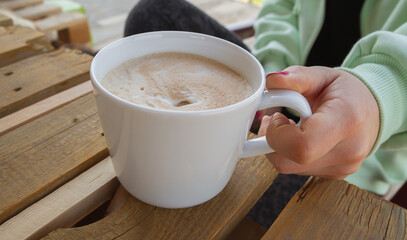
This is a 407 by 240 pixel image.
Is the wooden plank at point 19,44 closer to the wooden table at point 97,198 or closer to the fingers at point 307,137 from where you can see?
the wooden table at point 97,198

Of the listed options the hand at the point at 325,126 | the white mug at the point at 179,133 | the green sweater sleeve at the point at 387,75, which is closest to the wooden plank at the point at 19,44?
the white mug at the point at 179,133

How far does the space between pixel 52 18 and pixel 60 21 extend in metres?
0.05

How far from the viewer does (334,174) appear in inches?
19.1

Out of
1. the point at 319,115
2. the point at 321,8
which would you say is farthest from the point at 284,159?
the point at 321,8

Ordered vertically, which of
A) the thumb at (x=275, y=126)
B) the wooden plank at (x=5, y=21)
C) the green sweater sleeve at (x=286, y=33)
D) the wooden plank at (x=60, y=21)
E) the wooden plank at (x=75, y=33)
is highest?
the thumb at (x=275, y=126)

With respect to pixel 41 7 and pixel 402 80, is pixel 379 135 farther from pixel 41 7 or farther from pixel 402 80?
pixel 41 7

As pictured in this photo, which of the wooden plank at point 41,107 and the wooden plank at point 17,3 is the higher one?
the wooden plank at point 41,107

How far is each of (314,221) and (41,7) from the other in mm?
1763

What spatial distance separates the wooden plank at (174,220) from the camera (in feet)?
1.28

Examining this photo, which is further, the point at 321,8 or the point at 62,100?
the point at 321,8

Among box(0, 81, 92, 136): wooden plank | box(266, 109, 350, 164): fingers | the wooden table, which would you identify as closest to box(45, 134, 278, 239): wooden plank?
the wooden table

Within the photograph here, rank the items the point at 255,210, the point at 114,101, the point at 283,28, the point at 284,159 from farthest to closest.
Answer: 1. the point at 283,28
2. the point at 255,210
3. the point at 284,159
4. the point at 114,101

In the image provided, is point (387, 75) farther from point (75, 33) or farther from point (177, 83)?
point (75, 33)

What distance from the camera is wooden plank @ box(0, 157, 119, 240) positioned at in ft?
1.25
